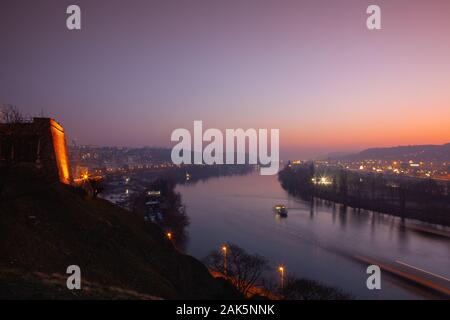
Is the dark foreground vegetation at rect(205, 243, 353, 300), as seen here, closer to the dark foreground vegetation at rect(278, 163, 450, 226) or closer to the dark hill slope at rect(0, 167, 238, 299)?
the dark hill slope at rect(0, 167, 238, 299)

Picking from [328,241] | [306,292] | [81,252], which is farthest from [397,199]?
[81,252]

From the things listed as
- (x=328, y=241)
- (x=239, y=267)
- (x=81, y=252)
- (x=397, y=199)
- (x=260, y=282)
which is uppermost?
(x=81, y=252)

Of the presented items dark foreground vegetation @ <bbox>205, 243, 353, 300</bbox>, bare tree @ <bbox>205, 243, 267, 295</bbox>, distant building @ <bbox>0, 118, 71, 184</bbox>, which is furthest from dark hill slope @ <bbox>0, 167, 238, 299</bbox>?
dark foreground vegetation @ <bbox>205, 243, 353, 300</bbox>

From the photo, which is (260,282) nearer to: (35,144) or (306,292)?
(306,292)

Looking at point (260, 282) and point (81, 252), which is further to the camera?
point (260, 282)

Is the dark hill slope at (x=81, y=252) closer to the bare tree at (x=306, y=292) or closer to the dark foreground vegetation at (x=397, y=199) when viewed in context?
the bare tree at (x=306, y=292)

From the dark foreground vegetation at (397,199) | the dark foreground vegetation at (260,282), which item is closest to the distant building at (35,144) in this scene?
the dark foreground vegetation at (260,282)
